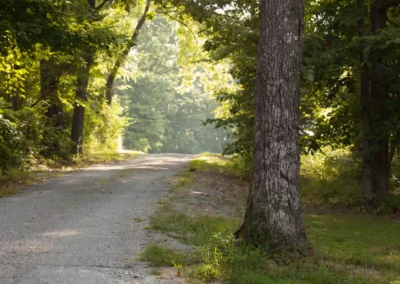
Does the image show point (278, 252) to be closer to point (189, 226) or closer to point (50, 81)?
point (189, 226)

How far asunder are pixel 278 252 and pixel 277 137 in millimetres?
1530

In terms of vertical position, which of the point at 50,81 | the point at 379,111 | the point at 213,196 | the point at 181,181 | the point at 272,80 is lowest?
the point at 213,196

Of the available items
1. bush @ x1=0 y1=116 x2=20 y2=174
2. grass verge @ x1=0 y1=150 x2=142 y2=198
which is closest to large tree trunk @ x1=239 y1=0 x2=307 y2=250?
grass verge @ x1=0 y1=150 x2=142 y2=198

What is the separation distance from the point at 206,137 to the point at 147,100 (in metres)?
14.9

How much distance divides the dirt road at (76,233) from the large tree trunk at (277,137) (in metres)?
1.76

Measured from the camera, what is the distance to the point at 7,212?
33.5ft

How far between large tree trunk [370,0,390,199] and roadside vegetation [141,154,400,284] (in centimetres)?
90

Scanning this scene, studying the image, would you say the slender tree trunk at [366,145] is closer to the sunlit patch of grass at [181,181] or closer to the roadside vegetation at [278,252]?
the roadside vegetation at [278,252]

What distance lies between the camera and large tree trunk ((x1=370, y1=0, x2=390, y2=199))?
13375mm

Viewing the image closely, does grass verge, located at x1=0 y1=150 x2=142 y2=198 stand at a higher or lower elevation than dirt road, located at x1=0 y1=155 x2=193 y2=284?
higher

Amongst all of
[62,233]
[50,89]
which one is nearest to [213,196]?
[62,233]

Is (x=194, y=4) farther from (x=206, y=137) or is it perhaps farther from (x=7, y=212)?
(x=206, y=137)

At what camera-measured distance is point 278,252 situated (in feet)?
22.2

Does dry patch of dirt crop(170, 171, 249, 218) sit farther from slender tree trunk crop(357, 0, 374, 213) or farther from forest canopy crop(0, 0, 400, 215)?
slender tree trunk crop(357, 0, 374, 213)
